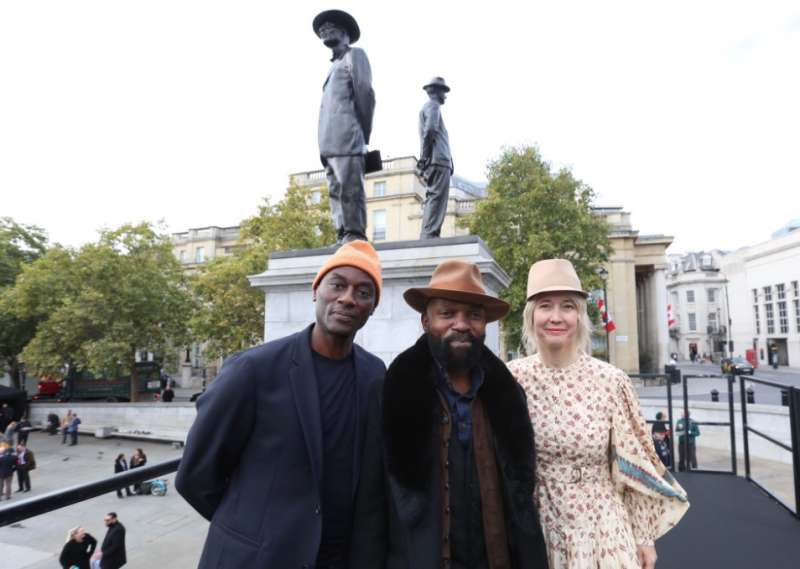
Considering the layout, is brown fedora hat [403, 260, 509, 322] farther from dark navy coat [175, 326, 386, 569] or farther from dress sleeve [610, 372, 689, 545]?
dress sleeve [610, 372, 689, 545]

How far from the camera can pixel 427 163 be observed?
24.0ft

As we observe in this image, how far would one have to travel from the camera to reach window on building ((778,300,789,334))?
160 feet

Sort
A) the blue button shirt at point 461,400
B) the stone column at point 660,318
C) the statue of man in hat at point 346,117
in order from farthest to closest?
the stone column at point 660,318 < the statue of man in hat at point 346,117 < the blue button shirt at point 461,400

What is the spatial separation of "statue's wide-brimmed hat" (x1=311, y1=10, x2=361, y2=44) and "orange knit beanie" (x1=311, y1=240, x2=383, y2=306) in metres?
4.61

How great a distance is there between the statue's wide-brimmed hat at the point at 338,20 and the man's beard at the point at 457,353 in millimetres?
5138

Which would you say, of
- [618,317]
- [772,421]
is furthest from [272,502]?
[618,317]

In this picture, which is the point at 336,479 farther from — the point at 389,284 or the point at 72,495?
the point at 389,284

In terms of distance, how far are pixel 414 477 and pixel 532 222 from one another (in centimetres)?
2464

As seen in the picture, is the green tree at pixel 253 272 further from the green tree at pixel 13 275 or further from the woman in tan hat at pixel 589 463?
the woman in tan hat at pixel 589 463

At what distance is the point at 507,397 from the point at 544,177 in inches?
1009

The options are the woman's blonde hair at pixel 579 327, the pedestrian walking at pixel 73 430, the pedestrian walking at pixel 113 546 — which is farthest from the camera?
the pedestrian walking at pixel 73 430

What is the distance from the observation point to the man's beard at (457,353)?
211cm

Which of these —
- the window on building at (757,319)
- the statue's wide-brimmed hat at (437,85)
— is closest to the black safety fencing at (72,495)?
the statue's wide-brimmed hat at (437,85)

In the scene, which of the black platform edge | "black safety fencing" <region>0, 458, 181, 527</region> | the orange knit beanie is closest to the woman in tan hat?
the orange knit beanie
